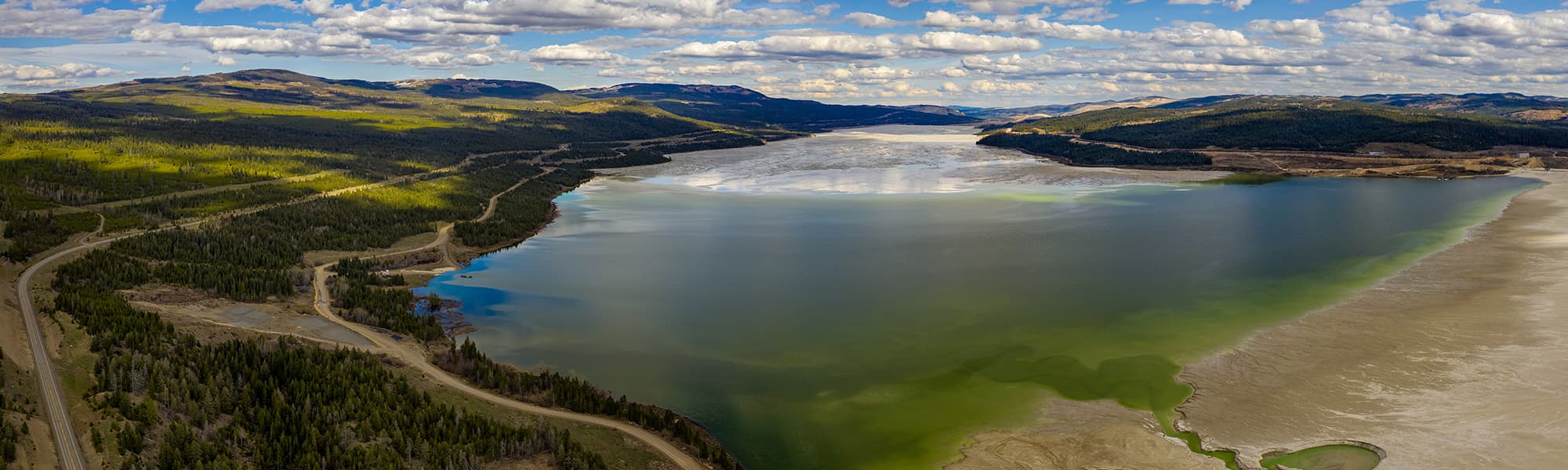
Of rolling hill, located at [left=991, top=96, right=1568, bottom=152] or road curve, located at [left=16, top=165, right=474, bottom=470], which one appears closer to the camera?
road curve, located at [left=16, top=165, right=474, bottom=470]

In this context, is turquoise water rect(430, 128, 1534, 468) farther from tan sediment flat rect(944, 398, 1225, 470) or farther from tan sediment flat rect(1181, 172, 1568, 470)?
tan sediment flat rect(1181, 172, 1568, 470)

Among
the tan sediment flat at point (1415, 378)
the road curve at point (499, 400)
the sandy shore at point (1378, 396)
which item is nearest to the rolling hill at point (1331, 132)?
the tan sediment flat at point (1415, 378)

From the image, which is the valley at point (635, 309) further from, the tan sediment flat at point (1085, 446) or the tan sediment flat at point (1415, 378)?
the tan sediment flat at point (1415, 378)

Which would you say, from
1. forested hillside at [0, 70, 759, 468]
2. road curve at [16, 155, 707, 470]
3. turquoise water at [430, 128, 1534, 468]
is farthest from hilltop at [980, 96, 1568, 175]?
road curve at [16, 155, 707, 470]

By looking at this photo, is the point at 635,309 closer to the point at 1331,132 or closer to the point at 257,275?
the point at 257,275

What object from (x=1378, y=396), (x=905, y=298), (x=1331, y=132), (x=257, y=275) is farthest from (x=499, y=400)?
(x=1331, y=132)

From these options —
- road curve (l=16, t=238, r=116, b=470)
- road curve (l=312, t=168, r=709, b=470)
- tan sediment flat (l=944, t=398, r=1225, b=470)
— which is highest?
road curve (l=16, t=238, r=116, b=470)
